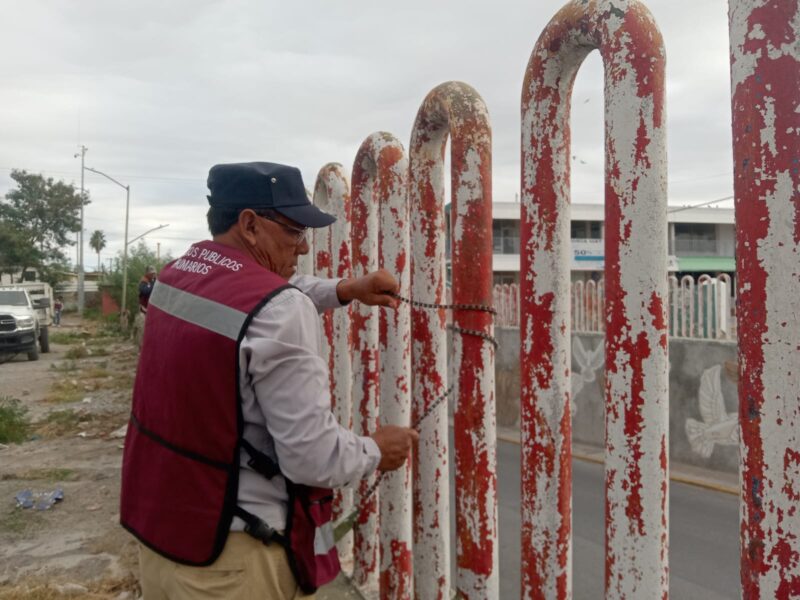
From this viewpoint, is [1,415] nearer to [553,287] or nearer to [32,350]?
[553,287]

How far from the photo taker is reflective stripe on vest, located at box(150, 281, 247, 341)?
5.52 ft

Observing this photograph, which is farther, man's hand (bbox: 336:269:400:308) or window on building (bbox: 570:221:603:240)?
window on building (bbox: 570:221:603:240)

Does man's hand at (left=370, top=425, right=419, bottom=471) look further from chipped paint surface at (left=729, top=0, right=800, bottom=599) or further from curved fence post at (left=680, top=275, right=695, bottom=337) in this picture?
curved fence post at (left=680, top=275, right=695, bottom=337)

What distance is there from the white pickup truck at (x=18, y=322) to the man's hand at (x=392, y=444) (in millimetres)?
18037

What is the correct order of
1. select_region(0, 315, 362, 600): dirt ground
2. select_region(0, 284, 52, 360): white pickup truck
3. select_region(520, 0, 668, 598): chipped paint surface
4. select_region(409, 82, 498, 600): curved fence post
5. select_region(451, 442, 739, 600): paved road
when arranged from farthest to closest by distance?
select_region(0, 284, 52, 360): white pickup truck, select_region(451, 442, 739, 600): paved road, select_region(0, 315, 362, 600): dirt ground, select_region(409, 82, 498, 600): curved fence post, select_region(520, 0, 668, 598): chipped paint surface

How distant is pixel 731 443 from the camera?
689 cm

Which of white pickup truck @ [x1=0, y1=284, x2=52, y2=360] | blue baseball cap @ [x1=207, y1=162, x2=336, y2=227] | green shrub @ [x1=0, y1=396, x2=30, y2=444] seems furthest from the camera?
white pickup truck @ [x1=0, y1=284, x2=52, y2=360]

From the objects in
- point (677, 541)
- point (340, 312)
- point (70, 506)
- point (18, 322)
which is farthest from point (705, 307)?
point (18, 322)

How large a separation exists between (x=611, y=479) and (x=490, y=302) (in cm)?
74

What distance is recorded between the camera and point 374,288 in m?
2.40

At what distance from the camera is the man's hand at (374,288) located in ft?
7.84

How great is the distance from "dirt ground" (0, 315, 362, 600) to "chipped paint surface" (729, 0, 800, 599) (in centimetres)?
233

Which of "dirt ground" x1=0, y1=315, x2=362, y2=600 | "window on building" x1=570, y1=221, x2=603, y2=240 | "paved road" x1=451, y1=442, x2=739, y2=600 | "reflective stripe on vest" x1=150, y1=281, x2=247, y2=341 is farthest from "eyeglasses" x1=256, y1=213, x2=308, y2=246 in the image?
"window on building" x1=570, y1=221, x2=603, y2=240

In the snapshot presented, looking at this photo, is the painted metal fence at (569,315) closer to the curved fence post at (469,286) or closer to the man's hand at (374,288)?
the curved fence post at (469,286)
